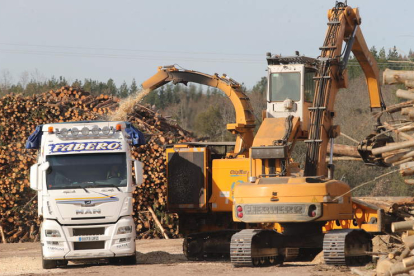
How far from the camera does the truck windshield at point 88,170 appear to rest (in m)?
16.8

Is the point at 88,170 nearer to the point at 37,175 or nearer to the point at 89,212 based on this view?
the point at 89,212

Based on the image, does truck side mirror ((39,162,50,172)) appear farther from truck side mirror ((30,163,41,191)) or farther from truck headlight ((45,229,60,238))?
truck headlight ((45,229,60,238))

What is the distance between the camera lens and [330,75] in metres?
17.4

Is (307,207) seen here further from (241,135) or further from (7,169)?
(7,169)

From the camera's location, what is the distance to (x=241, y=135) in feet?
68.5

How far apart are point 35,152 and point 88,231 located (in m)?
8.84

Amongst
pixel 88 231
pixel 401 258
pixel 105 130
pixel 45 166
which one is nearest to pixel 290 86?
pixel 105 130

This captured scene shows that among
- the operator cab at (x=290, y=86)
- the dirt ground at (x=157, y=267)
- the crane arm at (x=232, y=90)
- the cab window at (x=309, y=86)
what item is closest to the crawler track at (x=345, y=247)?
the dirt ground at (x=157, y=267)

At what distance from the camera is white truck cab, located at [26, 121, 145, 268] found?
16.5 m

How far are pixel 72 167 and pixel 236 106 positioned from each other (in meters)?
5.92

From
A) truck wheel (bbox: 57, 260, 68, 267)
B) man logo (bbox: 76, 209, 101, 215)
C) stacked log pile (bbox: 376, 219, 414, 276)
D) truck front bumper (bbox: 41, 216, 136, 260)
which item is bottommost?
truck wheel (bbox: 57, 260, 68, 267)

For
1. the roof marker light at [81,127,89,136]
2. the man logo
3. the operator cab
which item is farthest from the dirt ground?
the operator cab

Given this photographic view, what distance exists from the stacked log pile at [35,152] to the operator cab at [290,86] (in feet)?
20.5

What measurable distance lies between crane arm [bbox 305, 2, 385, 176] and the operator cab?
21.3 inches
